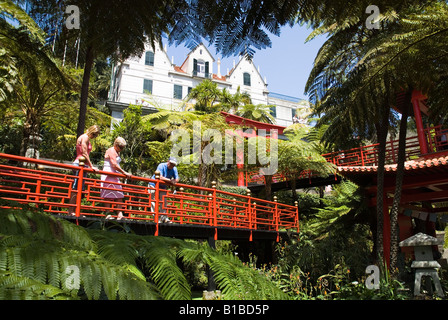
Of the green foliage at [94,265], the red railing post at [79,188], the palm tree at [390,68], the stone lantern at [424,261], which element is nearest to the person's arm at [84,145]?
the red railing post at [79,188]

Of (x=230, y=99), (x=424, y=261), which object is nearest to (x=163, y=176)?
(x=424, y=261)

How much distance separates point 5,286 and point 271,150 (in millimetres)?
14337

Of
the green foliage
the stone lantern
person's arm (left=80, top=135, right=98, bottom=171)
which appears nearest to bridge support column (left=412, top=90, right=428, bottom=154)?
the stone lantern

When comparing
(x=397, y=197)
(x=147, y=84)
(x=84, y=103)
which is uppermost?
(x=147, y=84)

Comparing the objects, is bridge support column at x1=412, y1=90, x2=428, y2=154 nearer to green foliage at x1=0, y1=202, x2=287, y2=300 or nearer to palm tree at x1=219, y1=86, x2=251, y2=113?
palm tree at x1=219, y1=86, x2=251, y2=113

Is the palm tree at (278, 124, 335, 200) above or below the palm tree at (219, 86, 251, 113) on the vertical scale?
below

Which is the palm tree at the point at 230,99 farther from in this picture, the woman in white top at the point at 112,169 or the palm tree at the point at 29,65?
the woman in white top at the point at 112,169

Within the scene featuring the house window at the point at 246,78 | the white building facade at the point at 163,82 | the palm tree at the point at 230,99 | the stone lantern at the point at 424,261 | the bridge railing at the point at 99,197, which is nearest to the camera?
the bridge railing at the point at 99,197

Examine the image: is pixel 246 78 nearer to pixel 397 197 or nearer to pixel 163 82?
pixel 163 82

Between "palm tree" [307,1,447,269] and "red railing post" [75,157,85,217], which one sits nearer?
"palm tree" [307,1,447,269]

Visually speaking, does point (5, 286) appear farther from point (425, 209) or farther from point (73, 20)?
point (425, 209)

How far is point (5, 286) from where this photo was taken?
3.28 ft
